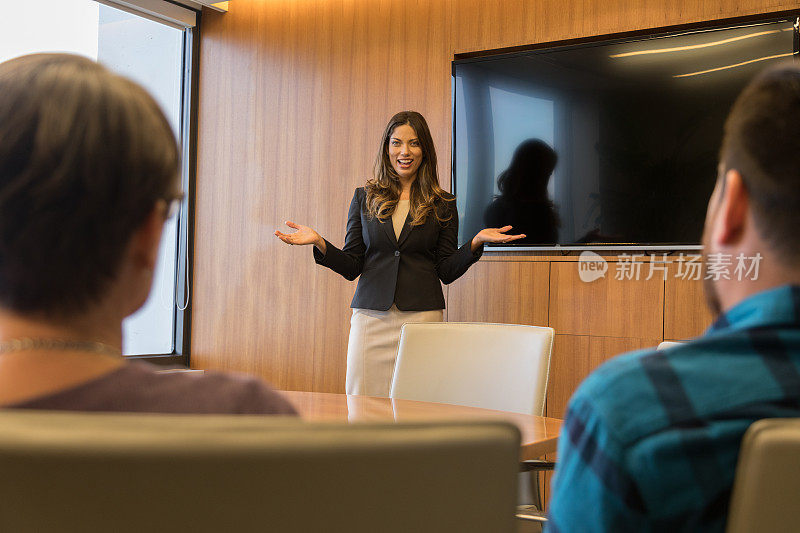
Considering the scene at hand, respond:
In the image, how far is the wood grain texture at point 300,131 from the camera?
4602mm

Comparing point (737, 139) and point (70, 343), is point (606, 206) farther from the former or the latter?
point (70, 343)

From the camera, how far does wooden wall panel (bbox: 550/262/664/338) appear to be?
388cm

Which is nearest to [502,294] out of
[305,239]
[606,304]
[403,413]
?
[606,304]

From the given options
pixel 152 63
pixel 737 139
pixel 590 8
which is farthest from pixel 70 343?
pixel 152 63

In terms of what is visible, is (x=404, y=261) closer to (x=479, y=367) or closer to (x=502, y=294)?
(x=502, y=294)

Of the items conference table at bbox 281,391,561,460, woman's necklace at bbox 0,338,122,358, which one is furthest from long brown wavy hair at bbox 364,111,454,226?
woman's necklace at bbox 0,338,122,358

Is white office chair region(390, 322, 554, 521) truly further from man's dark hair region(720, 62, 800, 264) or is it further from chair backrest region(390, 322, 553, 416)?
man's dark hair region(720, 62, 800, 264)

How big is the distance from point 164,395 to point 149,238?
0.47 feet

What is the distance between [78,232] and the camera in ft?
2.22

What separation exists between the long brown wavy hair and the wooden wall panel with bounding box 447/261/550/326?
73 cm

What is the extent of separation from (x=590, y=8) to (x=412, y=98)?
1128 millimetres

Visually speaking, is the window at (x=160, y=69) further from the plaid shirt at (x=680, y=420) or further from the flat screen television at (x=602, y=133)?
the plaid shirt at (x=680, y=420)

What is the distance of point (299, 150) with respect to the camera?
203 inches

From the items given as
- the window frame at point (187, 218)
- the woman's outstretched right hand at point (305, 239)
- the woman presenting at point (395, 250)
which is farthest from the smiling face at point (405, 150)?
the window frame at point (187, 218)
